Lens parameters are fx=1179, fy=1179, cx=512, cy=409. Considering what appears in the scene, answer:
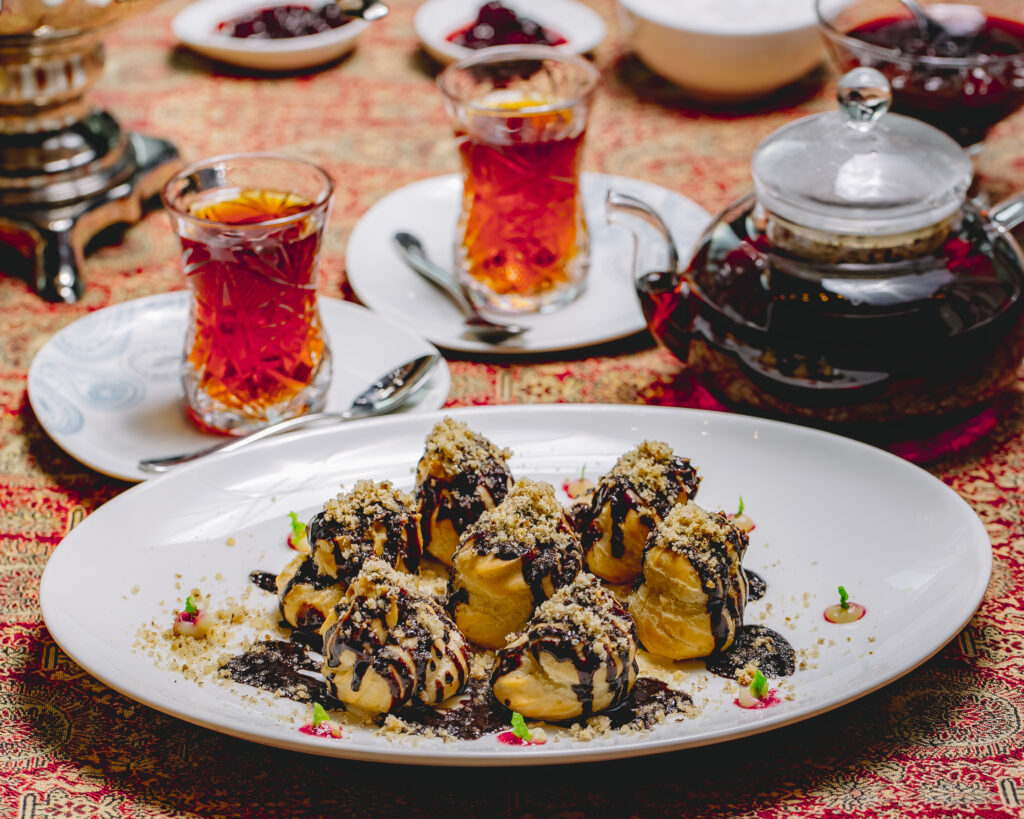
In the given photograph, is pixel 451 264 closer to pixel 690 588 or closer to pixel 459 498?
pixel 459 498

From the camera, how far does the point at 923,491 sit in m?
1.22

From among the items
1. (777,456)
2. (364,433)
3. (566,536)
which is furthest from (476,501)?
(777,456)

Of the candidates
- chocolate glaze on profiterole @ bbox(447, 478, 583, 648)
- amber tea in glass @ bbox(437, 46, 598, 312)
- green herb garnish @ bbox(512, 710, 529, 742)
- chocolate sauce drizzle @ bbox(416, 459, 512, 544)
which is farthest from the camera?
amber tea in glass @ bbox(437, 46, 598, 312)

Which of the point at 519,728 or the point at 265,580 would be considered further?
the point at 265,580

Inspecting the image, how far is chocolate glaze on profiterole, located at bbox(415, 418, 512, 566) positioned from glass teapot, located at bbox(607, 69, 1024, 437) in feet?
1.22

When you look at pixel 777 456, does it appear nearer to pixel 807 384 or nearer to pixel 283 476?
pixel 807 384

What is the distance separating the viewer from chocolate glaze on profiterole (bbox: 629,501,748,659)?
106 cm

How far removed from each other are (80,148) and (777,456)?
127 cm

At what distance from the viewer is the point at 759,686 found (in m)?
1.01

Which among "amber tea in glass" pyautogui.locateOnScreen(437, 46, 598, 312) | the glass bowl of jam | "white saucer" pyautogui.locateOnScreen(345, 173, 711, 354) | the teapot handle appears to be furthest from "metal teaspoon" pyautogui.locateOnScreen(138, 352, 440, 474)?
the glass bowl of jam

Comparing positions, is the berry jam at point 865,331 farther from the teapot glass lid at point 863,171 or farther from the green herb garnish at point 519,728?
the green herb garnish at point 519,728

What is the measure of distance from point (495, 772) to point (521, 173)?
35.4 inches

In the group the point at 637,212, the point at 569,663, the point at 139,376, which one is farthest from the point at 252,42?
the point at 569,663

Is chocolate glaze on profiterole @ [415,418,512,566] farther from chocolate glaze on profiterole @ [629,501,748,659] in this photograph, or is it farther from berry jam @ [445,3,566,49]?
berry jam @ [445,3,566,49]
